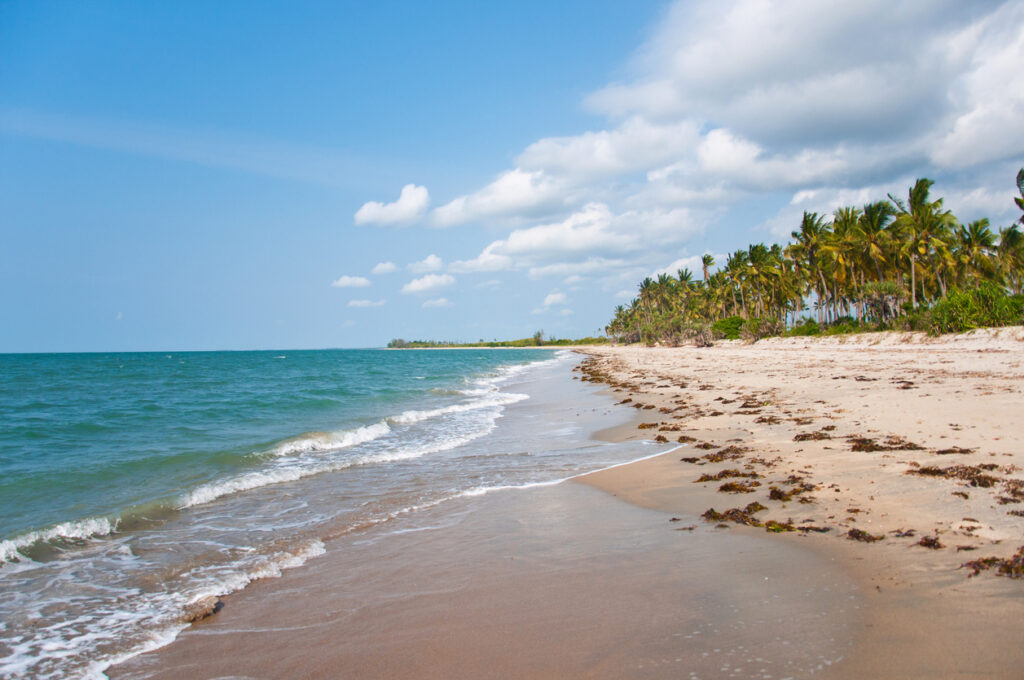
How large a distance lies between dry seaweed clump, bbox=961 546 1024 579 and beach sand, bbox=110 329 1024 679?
85 mm

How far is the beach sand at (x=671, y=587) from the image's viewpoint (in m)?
3.48

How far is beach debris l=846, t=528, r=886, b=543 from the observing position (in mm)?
5176

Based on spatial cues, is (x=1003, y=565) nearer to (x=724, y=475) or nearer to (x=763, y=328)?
(x=724, y=475)

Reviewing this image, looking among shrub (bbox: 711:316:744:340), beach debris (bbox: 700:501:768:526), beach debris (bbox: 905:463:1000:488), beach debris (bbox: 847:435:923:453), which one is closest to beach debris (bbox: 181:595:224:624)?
beach debris (bbox: 700:501:768:526)

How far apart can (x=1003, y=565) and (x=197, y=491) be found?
10.9 meters

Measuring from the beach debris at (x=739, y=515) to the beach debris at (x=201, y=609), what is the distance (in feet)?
17.7

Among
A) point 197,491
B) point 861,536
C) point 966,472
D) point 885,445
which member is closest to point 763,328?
point 885,445

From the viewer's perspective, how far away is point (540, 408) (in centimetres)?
2081

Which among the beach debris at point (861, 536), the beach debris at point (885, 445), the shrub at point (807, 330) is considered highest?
the shrub at point (807, 330)

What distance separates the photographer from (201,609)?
16.2 feet

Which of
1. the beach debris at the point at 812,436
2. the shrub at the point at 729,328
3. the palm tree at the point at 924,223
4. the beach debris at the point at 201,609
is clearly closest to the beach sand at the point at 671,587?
the beach debris at the point at 201,609

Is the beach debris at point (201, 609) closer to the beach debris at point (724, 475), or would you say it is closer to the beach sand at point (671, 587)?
the beach sand at point (671, 587)

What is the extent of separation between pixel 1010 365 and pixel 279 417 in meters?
26.6

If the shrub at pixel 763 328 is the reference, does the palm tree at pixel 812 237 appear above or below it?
above
